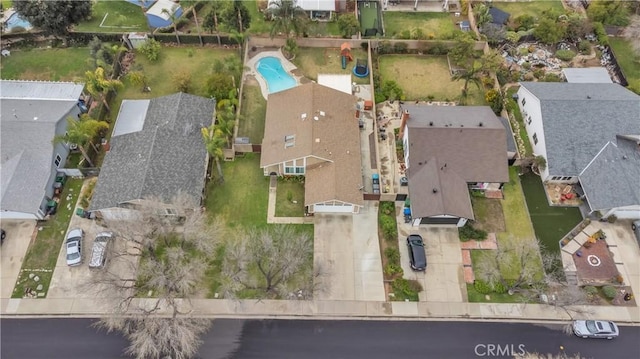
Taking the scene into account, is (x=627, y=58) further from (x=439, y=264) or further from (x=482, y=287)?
(x=439, y=264)

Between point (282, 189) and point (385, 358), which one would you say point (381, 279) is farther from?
point (282, 189)

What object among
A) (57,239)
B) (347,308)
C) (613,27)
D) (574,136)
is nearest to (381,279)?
(347,308)

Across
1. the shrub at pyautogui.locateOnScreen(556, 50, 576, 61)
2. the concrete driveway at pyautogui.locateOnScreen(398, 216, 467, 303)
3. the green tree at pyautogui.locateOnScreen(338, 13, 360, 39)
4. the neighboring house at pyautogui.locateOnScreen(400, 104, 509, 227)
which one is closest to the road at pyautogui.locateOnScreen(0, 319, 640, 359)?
the concrete driveway at pyautogui.locateOnScreen(398, 216, 467, 303)

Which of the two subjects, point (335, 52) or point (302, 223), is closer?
point (302, 223)

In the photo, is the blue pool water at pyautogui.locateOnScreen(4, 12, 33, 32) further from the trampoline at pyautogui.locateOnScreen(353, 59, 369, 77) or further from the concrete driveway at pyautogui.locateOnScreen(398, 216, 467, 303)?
the concrete driveway at pyautogui.locateOnScreen(398, 216, 467, 303)

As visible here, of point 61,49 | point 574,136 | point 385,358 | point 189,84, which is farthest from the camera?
point 61,49

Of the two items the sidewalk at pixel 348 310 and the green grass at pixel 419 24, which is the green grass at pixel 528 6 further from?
the sidewalk at pixel 348 310
